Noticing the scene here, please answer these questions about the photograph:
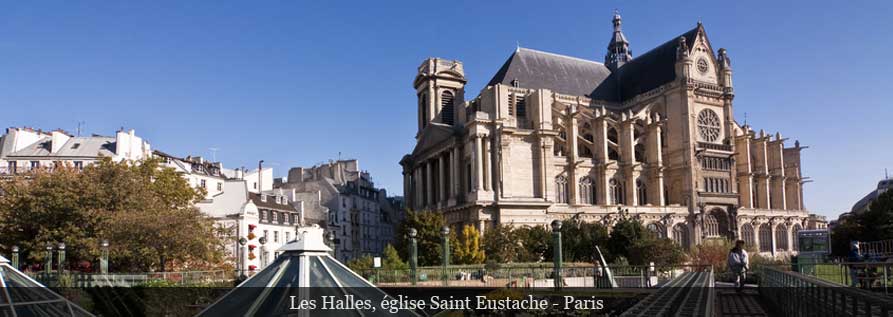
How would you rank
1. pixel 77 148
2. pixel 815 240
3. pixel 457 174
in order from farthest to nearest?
pixel 457 174 < pixel 77 148 < pixel 815 240

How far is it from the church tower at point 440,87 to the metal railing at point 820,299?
5927 centimetres

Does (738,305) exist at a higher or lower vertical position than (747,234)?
lower

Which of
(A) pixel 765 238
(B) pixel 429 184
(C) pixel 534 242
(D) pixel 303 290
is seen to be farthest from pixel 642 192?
(D) pixel 303 290

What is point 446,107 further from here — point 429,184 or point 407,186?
point 407,186

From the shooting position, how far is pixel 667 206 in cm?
6894

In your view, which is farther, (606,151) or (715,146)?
(715,146)

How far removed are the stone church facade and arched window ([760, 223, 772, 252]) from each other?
105mm

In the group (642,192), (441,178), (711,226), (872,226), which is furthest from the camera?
(441,178)

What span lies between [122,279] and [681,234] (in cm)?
5461

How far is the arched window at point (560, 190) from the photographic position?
66875mm

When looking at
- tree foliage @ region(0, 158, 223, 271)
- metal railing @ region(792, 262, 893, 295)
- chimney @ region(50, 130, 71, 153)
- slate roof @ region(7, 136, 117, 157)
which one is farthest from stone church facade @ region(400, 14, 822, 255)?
metal railing @ region(792, 262, 893, 295)

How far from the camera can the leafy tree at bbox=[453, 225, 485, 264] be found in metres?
51.0

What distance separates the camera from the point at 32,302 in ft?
25.3

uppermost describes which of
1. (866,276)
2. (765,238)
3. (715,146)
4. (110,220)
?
(715,146)
